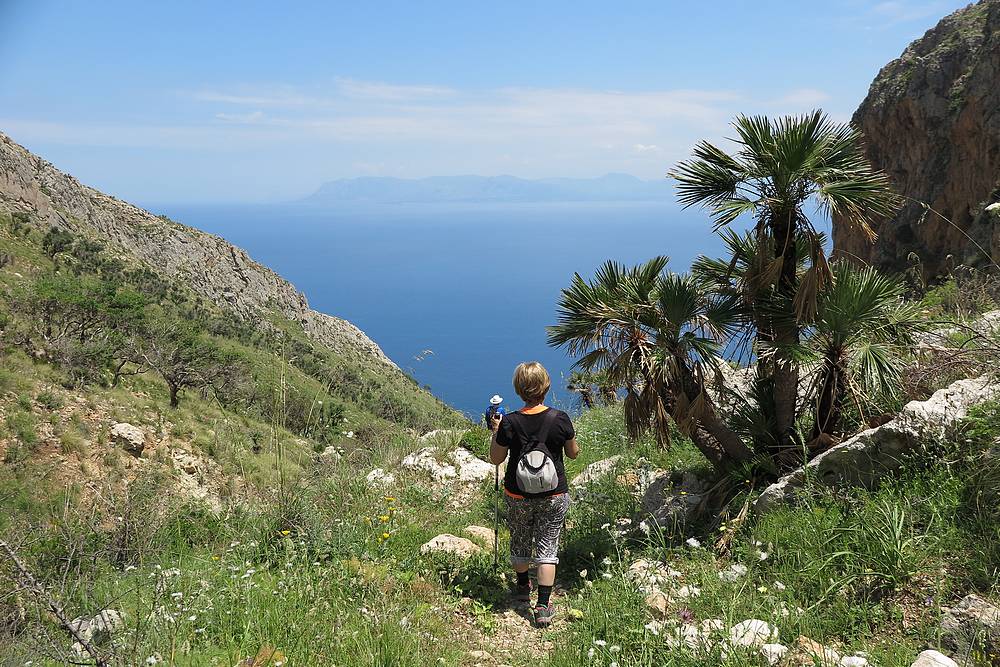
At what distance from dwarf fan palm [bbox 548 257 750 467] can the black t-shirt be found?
0.84 m

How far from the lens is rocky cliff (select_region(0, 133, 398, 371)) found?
144ft

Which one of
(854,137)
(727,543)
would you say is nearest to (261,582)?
(727,543)

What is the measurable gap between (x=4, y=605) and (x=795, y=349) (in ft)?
19.9

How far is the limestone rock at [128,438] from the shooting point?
1669 cm

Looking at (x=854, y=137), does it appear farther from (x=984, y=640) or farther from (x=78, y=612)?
(x=78, y=612)

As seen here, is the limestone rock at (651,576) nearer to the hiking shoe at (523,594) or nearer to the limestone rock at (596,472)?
the hiking shoe at (523,594)

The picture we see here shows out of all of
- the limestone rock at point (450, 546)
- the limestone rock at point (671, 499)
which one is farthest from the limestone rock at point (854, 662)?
the limestone rock at point (450, 546)

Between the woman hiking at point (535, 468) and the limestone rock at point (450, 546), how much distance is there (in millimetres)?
720

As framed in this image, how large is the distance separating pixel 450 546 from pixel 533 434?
1.47 m

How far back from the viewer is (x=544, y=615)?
4152mm

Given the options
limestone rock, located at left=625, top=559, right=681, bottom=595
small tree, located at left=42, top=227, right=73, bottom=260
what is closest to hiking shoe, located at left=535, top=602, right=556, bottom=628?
limestone rock, located at left=625, top=559, right=681, bottom=595

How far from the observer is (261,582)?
4125mm

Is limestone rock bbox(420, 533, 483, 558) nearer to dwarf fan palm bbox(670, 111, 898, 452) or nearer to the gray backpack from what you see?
the gray backpack

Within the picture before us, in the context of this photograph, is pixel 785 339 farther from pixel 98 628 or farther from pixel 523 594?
pixel 98 628
